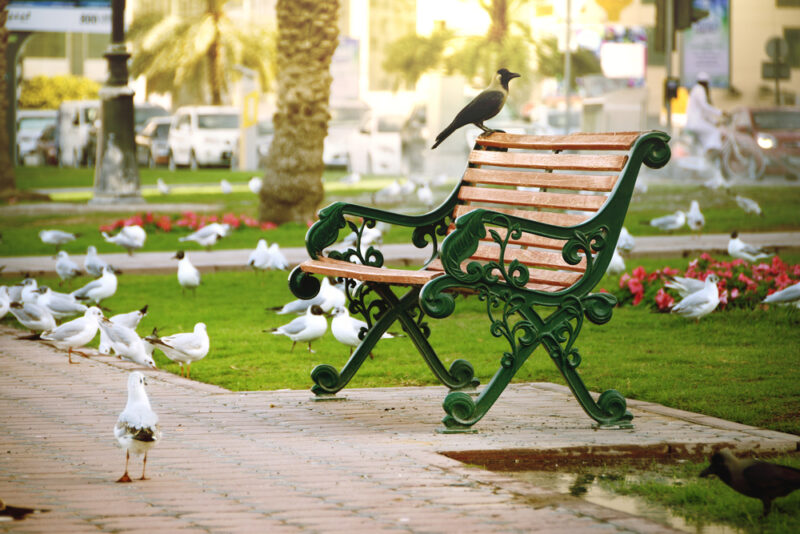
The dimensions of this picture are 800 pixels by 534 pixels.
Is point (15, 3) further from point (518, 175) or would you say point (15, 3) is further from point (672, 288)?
point (518, 175)

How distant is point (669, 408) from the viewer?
6137mm

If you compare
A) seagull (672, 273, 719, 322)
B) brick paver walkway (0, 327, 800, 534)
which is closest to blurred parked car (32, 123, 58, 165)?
seagull (672, 273, 719, 322)

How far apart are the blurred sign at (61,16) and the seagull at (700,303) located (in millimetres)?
19955

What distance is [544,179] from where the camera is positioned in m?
6.31

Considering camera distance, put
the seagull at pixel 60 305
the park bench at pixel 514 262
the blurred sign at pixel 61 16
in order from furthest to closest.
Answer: the blurred sign at pixel 61 16, the seagull at pixel 60 305, the park bench at pixel 514 262

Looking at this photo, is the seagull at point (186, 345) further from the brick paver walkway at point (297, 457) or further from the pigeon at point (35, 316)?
the pigeon at point (35, 316)

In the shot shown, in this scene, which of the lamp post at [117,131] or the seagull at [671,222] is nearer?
the seagull at [671,222]

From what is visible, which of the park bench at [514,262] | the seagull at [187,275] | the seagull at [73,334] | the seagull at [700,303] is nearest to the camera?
the park bench at [514,262]

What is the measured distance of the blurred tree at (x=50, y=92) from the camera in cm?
6247

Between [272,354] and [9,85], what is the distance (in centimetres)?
3236

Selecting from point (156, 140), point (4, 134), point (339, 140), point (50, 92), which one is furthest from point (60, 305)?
point (50, 92)

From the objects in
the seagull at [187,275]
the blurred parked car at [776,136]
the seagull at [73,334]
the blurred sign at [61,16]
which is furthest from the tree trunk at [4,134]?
the blurred parked car at [776,136]

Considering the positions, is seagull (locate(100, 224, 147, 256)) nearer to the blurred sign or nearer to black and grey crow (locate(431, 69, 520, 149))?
black and grey crow (locate(431, 69, 520, 149))

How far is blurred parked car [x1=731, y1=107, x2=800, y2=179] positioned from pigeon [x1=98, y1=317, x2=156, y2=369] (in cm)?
2367
